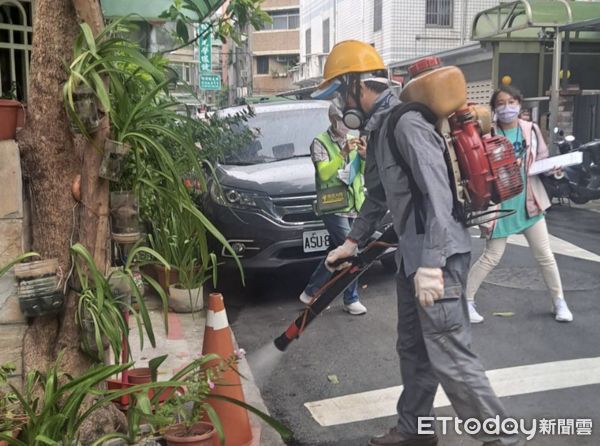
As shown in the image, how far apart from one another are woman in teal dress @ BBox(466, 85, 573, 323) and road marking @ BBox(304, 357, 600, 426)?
0.67 metres

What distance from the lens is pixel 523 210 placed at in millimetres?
5039

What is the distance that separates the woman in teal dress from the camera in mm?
4816

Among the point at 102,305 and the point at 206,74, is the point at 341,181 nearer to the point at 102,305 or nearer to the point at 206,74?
the point at 102,305

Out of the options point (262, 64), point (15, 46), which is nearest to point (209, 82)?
point (15, 46)

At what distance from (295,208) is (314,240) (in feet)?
1.06

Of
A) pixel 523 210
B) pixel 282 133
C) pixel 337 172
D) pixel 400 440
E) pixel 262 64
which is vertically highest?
pixel 262 64

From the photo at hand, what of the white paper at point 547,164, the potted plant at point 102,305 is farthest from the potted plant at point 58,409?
the white paper at point 547,164

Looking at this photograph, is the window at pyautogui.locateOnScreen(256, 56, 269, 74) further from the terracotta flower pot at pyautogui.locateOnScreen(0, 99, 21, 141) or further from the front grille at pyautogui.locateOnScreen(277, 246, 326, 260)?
the terracotta flower pot at pyautogui.locateOnScreen(0, 99, 21, 141)

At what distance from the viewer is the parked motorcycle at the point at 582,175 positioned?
10.2 m

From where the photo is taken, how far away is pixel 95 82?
8.33 ft

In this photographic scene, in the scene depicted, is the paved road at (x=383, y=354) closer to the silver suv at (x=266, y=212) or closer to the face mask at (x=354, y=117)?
the silver suv at (x=266, y=212)

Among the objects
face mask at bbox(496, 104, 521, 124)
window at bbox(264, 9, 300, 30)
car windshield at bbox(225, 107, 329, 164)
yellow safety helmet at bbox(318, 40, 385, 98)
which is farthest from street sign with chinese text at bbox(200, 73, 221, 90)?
window at bbox(264, 9, 300, 30)

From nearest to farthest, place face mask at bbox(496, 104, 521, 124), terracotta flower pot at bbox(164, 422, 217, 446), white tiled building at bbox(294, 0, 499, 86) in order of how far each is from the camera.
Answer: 1. terracotta flower pot at bbox(164, 422, 217, 446)
2. white tiled building at bbox(294, 0, 499, 86)
3. face mask at bbox(496, 104, 521, 124)

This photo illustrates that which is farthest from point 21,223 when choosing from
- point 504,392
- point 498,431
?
point 504,392
